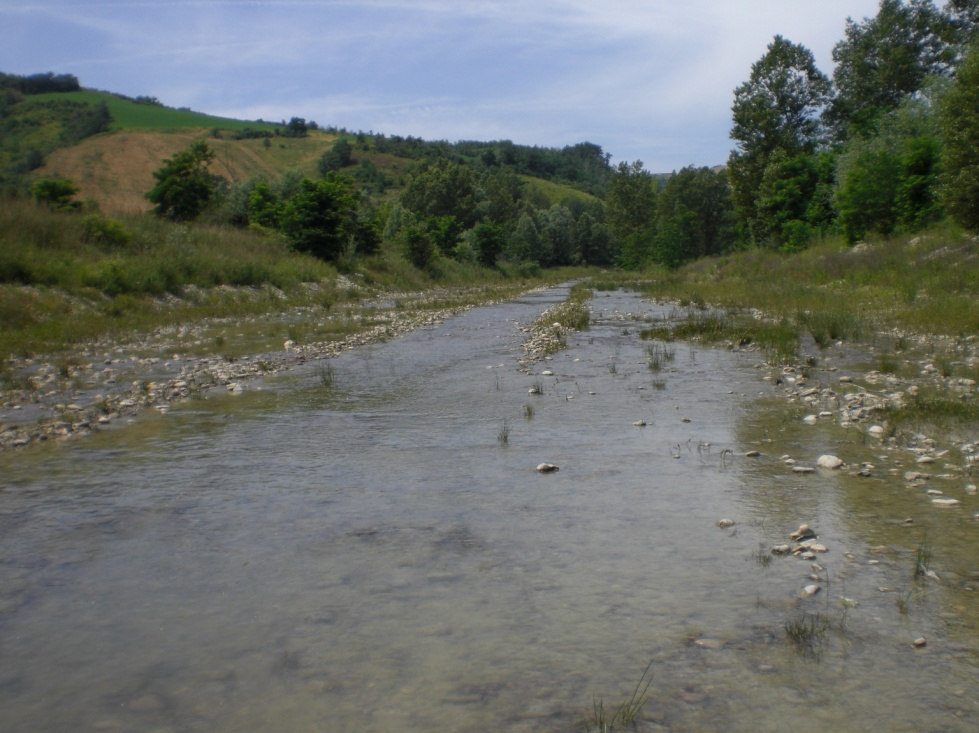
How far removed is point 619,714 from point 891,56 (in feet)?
224

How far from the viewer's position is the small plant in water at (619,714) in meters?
3.67

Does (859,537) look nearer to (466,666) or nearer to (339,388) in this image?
(466,666)

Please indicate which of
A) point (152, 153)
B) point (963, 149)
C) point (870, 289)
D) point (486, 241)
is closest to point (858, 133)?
point (963, 149)

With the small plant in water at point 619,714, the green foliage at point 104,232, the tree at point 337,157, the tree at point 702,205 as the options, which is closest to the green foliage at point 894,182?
the green foliage at point 104,232

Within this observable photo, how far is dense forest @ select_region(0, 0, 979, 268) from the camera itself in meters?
37.8

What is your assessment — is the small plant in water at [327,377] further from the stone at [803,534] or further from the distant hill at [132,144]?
the distant hill at [132,144]

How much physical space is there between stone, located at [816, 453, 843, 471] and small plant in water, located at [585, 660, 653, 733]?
15.0ft

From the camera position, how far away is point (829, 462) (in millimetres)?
7773

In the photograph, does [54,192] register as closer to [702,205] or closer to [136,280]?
[136,280]

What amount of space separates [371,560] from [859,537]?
3774 mm

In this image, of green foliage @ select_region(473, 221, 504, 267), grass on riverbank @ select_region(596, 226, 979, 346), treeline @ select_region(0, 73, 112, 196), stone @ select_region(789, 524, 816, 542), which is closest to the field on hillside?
treeline @ select_region(0, 73, 112, 196)

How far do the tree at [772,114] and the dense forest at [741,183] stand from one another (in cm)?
14

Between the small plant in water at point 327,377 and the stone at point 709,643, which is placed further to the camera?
the small plant in water at point 327,377

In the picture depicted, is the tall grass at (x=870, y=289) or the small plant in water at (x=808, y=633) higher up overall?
the tall grass at (x=870, y=289)
